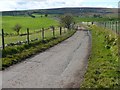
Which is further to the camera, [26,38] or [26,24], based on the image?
[26,24]

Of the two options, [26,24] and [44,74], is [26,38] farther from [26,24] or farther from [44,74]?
[26,24]

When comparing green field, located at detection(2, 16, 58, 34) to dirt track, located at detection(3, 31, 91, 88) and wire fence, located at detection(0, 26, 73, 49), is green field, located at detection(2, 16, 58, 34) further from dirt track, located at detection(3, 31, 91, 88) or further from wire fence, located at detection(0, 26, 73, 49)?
dirt track, located at detection(3, 31, 91, 88)

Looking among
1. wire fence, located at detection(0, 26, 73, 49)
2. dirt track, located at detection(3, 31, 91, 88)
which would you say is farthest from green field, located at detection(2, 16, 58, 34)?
dirt track, located at detection(3, 31, 91, 88)

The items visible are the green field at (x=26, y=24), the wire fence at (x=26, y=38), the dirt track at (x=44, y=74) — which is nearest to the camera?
the dirt track at (x=44, y=74)

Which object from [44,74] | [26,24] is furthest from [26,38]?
[26,24]

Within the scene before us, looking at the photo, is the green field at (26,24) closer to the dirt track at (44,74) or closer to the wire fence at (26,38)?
the wire fence at (26,38)

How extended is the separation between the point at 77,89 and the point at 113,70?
3.82 metres

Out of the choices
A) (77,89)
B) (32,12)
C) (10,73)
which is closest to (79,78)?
(77,89)

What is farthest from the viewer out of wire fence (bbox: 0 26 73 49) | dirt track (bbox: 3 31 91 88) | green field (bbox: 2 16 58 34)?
green field (bbox: 2 16 58 34)

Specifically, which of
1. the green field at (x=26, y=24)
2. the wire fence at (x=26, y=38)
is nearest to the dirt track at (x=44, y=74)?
the wire fence at (x=26, y=38)

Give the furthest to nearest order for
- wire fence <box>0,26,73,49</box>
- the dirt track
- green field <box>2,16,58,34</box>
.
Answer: green field <box>2,16,58,34</box>
wire fence <box>0,26,73,49</box>
the dirt track

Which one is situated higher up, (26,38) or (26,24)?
(26,38)

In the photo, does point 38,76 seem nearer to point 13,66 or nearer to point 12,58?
point 13,66

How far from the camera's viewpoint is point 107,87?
34.7 ft
